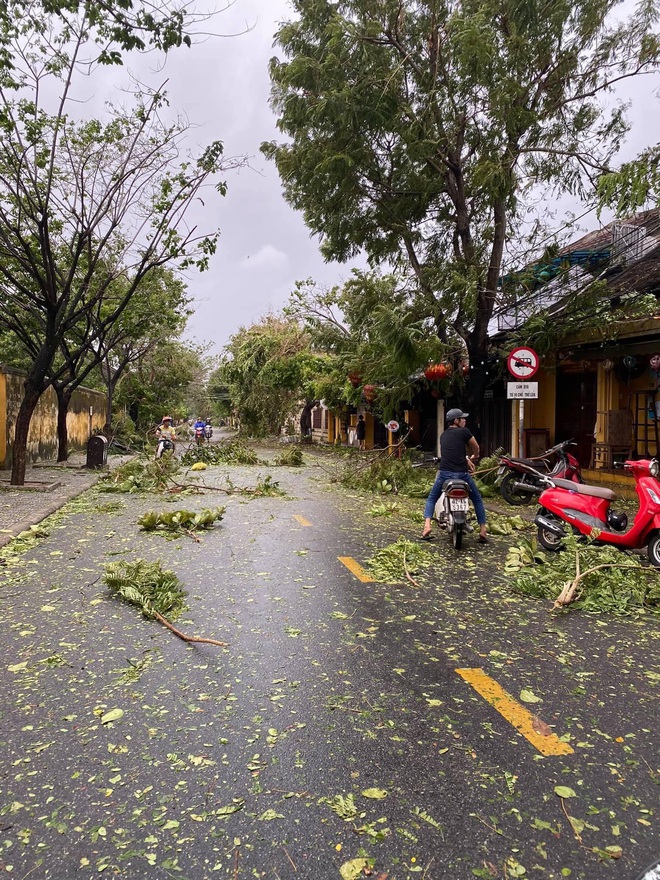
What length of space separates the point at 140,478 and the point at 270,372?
1722cm

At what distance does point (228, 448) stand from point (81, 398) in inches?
385

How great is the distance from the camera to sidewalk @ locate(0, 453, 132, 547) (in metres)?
8.77

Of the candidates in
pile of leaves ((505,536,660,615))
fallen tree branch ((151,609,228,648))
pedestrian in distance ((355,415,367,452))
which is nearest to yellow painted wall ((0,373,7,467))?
fallen tree branch ((151,609,228,648))

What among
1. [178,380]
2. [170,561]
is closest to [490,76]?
[170,561]

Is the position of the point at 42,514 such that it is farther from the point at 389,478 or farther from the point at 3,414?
the point at 3,414

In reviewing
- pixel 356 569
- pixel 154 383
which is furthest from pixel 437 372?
pixel 154 383

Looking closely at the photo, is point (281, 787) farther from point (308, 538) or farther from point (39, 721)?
point (308, 538)

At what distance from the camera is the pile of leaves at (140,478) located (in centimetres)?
1327

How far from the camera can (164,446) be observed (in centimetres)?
1716

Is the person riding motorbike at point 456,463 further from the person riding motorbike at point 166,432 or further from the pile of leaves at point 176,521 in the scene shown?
the person riding motorbike at point 166,432

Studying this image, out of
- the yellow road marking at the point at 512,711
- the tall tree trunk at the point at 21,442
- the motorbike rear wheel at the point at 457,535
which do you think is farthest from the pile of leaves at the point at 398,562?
the tall tree trunk at the point at 21,442

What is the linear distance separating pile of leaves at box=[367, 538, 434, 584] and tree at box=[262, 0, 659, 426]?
5.35 meters

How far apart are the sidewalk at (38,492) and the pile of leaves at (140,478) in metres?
0.58

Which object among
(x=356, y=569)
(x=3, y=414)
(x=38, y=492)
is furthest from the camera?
(x=3, y=414)
